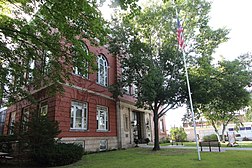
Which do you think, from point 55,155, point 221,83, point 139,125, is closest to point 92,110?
Result: point 55,155

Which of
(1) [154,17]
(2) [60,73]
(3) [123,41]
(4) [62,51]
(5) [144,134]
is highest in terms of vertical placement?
(1) [154,17]

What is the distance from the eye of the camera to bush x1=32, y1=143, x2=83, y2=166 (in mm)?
8828

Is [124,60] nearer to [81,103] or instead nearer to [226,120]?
[81,103]

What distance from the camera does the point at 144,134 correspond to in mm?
23656

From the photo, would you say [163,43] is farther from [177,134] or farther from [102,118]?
[177,134]

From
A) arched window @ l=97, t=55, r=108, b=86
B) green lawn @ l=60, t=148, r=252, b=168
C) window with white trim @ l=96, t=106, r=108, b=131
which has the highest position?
arched window @ l=97, t=55, r=108, b=86

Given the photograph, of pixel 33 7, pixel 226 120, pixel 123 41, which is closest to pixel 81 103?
pixel 123 41

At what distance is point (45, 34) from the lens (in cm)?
935

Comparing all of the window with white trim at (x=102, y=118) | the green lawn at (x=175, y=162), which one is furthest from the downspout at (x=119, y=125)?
the green lawn at (x=175, y=162)

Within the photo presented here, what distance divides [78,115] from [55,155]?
5693mm

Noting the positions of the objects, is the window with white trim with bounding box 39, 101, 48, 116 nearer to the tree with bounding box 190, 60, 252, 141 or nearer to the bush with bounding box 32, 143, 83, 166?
the bush with bounding box 32, 143, 83, 166

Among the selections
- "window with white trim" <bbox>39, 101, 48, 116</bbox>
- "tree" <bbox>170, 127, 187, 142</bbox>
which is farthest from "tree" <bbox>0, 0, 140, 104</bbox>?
"tree" <bbox>170, 127, 187, 142</bbox>

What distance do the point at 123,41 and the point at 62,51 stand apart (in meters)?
7.29

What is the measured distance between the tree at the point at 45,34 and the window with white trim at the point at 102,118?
6873 millimetres
